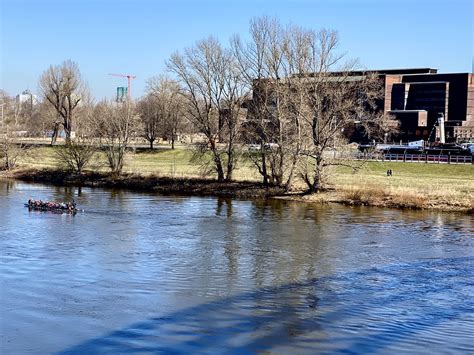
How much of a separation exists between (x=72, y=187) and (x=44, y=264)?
113 ft

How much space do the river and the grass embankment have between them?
5.79 m

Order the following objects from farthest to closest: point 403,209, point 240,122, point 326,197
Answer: point 240,122 → point 326,197 → point 403,209

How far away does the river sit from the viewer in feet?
61.9

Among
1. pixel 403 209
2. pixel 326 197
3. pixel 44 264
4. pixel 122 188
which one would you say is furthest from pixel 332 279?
pixel 122 188

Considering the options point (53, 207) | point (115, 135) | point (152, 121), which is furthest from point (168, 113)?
point (53, 207)

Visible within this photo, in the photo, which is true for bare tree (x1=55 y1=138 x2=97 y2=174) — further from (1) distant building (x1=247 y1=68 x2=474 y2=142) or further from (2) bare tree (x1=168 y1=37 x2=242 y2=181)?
(1) distant building (x1=247 y1=68 x2=474 y2=142)

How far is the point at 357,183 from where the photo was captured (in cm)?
5472

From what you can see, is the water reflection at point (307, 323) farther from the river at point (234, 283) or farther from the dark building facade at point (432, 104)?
the dark building facade at point (432, 104)

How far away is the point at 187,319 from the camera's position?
20.6 metres

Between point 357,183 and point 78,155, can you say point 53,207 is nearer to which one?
point 357,183

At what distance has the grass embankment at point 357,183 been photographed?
4819 centimetres

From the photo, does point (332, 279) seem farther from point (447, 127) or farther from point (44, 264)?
point (447, 127)

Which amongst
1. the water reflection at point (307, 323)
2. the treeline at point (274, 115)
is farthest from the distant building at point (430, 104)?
the water reflection at point (307, 323)

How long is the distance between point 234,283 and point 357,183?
31.4 metres
